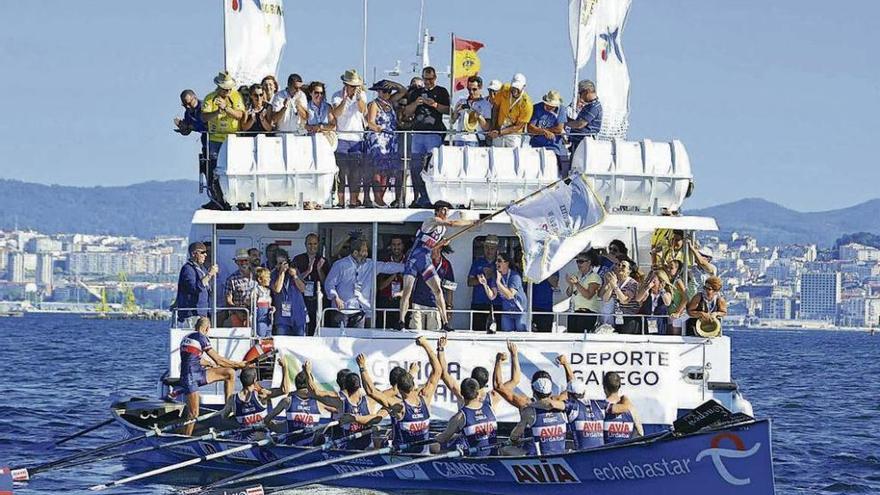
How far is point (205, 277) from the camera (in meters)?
22.4

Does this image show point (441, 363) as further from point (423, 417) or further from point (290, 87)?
point (290, 87)

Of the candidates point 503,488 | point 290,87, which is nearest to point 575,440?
point 503,488

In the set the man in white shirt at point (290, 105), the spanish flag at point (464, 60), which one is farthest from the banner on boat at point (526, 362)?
the spanish flag at point (464, 60)

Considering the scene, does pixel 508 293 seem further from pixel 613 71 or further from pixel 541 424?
pixel 613 71

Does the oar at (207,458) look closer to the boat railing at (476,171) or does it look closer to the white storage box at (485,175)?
the boat railing at (476,171)

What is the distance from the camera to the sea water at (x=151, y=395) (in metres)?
25.6

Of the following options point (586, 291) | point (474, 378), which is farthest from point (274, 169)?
point (586, 291)

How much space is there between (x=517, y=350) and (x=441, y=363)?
102 centimetres

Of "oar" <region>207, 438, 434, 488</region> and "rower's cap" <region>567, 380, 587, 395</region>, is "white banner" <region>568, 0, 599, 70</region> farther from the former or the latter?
"oar" <region>207, 438, 434, 488</region>

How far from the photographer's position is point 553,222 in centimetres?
2122

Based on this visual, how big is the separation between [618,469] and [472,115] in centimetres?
658

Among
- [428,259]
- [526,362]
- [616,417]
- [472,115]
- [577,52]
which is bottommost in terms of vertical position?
[616,417]

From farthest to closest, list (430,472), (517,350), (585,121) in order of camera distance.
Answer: (585,121) < (517,350) < (430,472)

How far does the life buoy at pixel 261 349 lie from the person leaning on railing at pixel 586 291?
3932 mm
